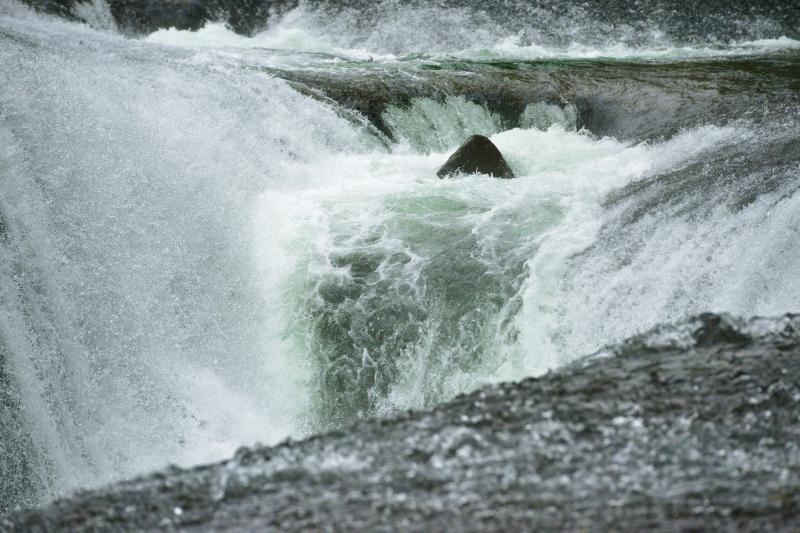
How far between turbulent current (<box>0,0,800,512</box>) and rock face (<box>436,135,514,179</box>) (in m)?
0.14

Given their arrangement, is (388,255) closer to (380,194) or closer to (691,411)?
(380,194)

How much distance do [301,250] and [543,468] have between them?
12.9 feet

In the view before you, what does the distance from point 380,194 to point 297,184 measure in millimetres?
720

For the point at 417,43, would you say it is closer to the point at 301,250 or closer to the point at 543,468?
the point at 301,250

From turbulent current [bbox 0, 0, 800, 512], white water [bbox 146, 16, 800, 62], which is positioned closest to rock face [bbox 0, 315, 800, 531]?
turbulent current [bbox 0, 0, 800, 512]

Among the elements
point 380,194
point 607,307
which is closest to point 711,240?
point 607,307

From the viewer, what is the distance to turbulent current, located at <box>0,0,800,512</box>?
4.82m

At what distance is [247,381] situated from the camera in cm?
534

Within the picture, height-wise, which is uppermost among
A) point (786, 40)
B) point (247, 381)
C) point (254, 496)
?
point (786, 40)

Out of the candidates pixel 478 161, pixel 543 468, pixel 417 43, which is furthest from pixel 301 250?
pixel 417 43

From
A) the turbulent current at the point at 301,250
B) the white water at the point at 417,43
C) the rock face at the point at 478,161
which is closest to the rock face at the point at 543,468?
the turbulent current at the point at 301,250

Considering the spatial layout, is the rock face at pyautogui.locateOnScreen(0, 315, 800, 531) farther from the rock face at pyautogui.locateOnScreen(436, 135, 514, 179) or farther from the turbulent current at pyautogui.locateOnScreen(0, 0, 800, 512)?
the rock face at pyautogui.locateOnScreen(436, 135, 514, 179)

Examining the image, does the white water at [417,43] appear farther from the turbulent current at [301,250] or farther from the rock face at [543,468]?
the rock face at [543,468]

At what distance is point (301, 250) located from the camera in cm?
603
